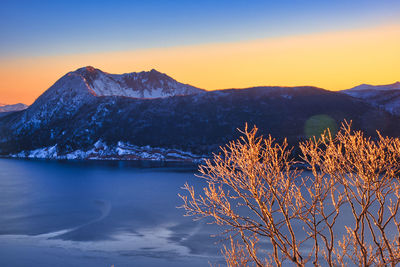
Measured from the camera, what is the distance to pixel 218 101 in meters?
137

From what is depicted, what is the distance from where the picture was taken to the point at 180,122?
423 feet

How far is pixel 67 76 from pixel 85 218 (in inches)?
6578

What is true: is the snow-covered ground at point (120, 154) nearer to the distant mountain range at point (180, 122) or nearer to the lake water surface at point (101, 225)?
the distant mountain range at point (180, 122)

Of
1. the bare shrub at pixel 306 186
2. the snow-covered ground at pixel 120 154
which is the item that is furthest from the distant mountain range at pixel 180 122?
the bare shrub at pixel 306 186

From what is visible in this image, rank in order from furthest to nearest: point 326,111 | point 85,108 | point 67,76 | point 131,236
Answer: point 67,76
point 85,108
point 326,111
point 131,236

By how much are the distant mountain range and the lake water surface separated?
4726 cm

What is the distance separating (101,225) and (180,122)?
93191 mm

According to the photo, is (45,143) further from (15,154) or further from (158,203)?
(158,203)

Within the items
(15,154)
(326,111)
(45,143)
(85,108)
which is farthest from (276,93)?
(15,154)

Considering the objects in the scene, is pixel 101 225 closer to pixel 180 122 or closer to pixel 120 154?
pixel 120 154

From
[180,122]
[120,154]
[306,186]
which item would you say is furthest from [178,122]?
[306,186]

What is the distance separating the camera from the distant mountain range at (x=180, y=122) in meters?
117

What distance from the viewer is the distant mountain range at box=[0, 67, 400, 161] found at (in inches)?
4596

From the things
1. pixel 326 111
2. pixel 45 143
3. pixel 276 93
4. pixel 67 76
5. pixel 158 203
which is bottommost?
pixel 158 203
